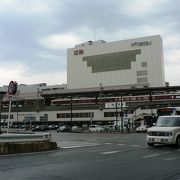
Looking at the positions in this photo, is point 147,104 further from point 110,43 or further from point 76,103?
point 110,43

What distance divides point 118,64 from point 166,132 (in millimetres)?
122853

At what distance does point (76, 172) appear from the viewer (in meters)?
11.1

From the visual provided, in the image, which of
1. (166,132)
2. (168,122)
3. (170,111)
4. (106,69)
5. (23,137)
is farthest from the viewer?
(106,69)

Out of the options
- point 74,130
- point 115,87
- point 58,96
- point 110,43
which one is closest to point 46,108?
point 58,96

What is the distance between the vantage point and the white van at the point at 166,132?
20.6 meters

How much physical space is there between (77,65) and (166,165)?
457ft

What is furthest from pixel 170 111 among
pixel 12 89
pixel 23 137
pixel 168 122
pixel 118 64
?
pixel 118 64

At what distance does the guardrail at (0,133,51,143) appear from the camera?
18234mm

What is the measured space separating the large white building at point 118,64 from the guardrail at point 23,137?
117 m

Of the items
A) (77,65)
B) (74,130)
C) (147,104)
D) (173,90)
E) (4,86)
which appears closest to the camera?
(74,130)

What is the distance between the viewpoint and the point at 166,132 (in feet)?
67.9

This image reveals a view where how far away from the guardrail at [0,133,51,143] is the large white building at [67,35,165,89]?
116650 mm

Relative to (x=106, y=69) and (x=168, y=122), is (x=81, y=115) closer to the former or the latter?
(x=106, y=69)

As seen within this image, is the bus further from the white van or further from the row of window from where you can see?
the row of window
